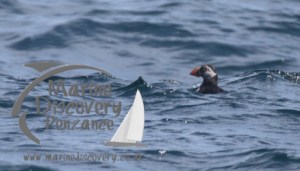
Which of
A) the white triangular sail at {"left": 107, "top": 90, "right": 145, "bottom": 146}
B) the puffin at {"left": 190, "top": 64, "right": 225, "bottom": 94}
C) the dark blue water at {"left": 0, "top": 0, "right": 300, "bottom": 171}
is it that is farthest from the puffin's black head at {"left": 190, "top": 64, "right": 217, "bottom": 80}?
the white triangular sail at {"left": 107, "top": 90, "right": 145, "bottom": 146}

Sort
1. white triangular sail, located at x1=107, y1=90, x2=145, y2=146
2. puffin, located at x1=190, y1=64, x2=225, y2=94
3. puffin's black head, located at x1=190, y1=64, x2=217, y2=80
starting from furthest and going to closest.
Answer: puffin's black head, located at x1=190, y1=64, x2=217, y2=80
puffin, located at x1=190, y1=64, x2=225, y2=94
white triangular sail, located at x1=107, y1=90, x2=145, y2=146

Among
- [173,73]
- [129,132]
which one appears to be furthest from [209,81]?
[129,132]

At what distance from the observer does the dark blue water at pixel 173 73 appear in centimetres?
950

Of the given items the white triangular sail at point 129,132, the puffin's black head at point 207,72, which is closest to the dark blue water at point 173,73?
the white triangular sail at point 129,132

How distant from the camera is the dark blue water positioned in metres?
9.50

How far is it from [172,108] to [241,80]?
8.02ft

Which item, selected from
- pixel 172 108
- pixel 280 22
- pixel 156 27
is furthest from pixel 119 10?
pixel 172 108

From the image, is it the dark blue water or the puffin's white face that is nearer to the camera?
the dark blue water

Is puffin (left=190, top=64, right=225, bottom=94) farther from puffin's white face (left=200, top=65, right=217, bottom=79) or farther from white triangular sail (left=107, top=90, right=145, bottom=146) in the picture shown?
white triangular sail (left=107, top=90, right=145, bottom=146)

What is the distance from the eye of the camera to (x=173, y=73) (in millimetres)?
15219

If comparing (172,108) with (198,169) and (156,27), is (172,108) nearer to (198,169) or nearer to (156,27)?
(198,169)

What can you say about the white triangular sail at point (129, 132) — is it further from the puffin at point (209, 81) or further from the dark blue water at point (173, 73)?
the puffin at point (209, 81)

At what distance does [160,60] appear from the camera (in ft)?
52.1

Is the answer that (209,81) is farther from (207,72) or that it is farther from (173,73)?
(173,73)
